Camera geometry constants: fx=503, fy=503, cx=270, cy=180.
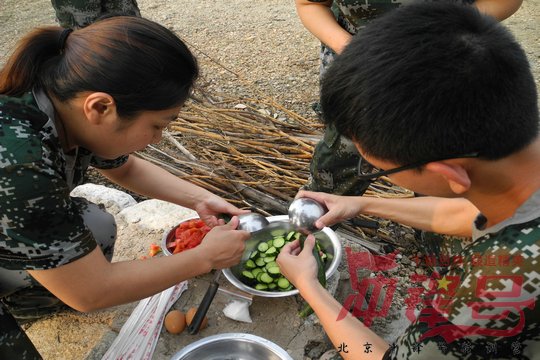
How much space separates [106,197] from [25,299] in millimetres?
1163

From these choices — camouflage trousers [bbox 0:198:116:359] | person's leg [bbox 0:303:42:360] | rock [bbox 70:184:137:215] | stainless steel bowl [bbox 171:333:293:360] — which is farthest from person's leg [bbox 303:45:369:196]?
person's leg [bbox 0:303:42:360]

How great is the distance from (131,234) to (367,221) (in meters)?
1.58

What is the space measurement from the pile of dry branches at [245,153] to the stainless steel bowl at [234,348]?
1445mm

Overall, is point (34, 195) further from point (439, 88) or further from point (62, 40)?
point (439, 88)

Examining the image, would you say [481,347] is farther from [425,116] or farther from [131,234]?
[131,234]

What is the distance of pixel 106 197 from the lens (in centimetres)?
349

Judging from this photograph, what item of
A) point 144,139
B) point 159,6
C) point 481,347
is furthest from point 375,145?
point 159,6

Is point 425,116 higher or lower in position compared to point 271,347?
higher

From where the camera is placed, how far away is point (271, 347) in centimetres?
220

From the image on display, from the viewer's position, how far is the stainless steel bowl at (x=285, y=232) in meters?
2.38

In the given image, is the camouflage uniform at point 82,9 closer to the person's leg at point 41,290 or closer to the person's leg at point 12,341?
the person's leg at point 41,290

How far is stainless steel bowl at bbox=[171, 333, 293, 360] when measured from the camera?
2203mm

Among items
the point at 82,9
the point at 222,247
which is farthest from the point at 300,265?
the point at 82,9

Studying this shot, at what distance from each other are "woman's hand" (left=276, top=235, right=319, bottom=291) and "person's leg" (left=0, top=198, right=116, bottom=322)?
0.92 metres
